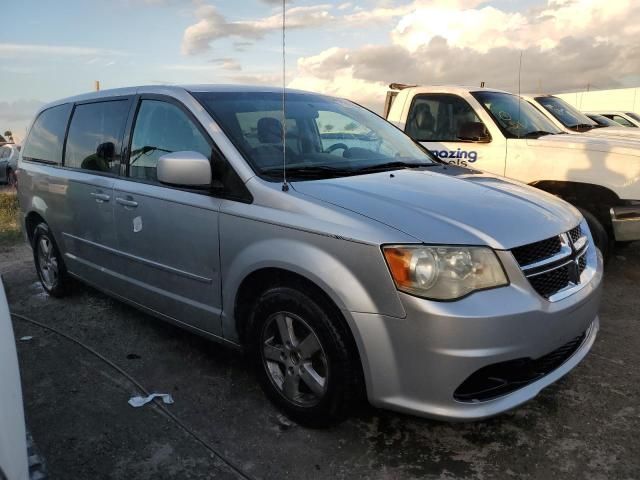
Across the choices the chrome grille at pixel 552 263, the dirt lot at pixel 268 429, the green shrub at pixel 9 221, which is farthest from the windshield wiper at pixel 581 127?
the green shrub at pixel 9 221

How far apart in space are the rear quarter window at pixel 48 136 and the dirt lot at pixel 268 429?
5.67 feet

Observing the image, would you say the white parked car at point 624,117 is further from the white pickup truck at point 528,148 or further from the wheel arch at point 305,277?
the wheel arch at point 305,277

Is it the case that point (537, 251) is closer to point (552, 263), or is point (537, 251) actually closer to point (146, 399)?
point (552, 263)

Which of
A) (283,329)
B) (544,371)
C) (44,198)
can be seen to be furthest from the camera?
(44,198)

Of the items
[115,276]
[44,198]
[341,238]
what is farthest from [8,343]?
[44,198]

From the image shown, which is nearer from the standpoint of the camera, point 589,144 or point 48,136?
point 48,136

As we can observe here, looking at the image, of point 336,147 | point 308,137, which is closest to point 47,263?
point 308,137

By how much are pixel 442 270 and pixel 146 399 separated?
1881mm

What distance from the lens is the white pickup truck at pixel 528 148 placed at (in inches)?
206

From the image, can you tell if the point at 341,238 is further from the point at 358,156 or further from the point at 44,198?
the point at 44,198

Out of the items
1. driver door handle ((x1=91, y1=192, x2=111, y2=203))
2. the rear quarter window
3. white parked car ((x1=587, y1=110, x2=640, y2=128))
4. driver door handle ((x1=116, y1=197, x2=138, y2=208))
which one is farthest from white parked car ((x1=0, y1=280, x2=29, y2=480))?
white parked car ((x1=587, y1=110, x2=640, y2=128))

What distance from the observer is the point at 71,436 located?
2855mm

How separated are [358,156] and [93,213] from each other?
1.98m

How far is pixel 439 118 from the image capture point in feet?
21.0
